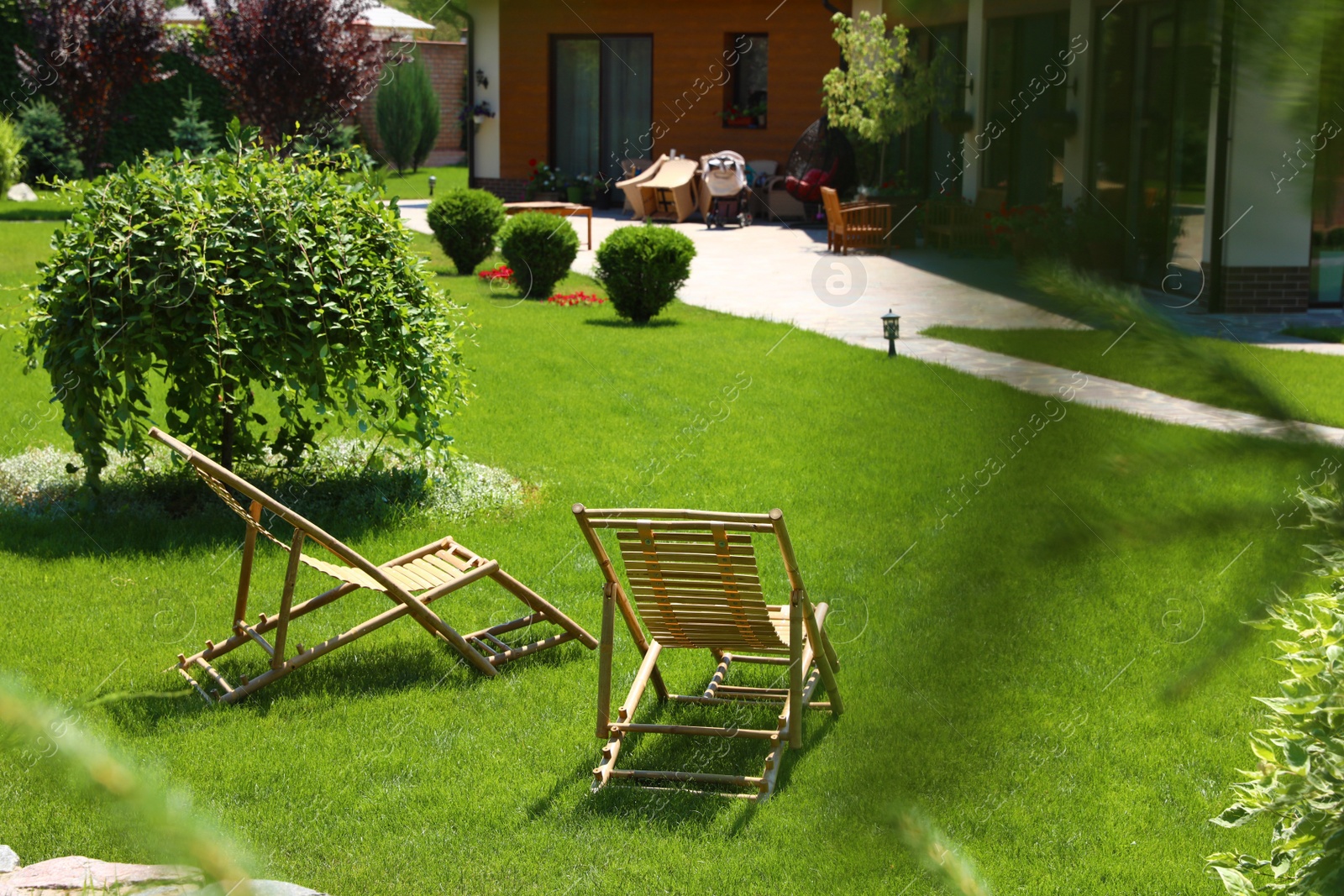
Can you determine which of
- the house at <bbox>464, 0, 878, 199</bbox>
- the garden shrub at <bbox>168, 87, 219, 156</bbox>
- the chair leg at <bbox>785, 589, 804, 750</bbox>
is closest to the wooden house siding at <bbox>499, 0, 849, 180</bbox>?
the house at <bbox>464, 0, 878, 199</bbox>

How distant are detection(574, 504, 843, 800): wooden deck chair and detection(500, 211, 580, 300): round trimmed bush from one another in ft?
34.5

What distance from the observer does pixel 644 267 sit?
12492 mm

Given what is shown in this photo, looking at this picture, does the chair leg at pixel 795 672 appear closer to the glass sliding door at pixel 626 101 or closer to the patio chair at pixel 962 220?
the patio chair at pixel 962 220

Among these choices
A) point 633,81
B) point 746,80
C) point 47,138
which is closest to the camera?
point 746,80

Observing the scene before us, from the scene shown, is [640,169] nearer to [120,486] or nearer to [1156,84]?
[120,486]

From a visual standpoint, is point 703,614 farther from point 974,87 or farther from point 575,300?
point 575,300

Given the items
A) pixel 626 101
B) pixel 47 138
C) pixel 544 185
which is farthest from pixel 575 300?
pixel 47 138

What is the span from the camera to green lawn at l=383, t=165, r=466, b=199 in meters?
28.9

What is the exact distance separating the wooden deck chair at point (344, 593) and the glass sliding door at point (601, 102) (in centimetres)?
2104

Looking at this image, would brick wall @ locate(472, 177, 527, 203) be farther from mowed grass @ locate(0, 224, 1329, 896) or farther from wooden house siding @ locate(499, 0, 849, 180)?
mowed grass @ locate(0, 224, 1329, 896)

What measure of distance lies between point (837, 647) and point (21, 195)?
2463cm

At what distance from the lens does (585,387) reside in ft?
31.6

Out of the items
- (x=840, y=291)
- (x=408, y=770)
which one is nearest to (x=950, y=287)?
(x=408, y=770)

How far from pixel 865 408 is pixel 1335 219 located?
0.47m
